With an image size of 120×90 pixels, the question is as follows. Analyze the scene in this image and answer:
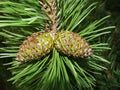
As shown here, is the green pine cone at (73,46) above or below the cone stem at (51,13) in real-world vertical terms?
below

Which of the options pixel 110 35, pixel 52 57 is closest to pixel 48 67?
pixel 52 57

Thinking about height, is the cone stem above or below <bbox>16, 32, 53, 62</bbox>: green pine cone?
above

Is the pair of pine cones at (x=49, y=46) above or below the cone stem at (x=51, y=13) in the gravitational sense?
below

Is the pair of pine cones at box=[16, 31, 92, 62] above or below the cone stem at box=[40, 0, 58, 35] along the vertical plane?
below
